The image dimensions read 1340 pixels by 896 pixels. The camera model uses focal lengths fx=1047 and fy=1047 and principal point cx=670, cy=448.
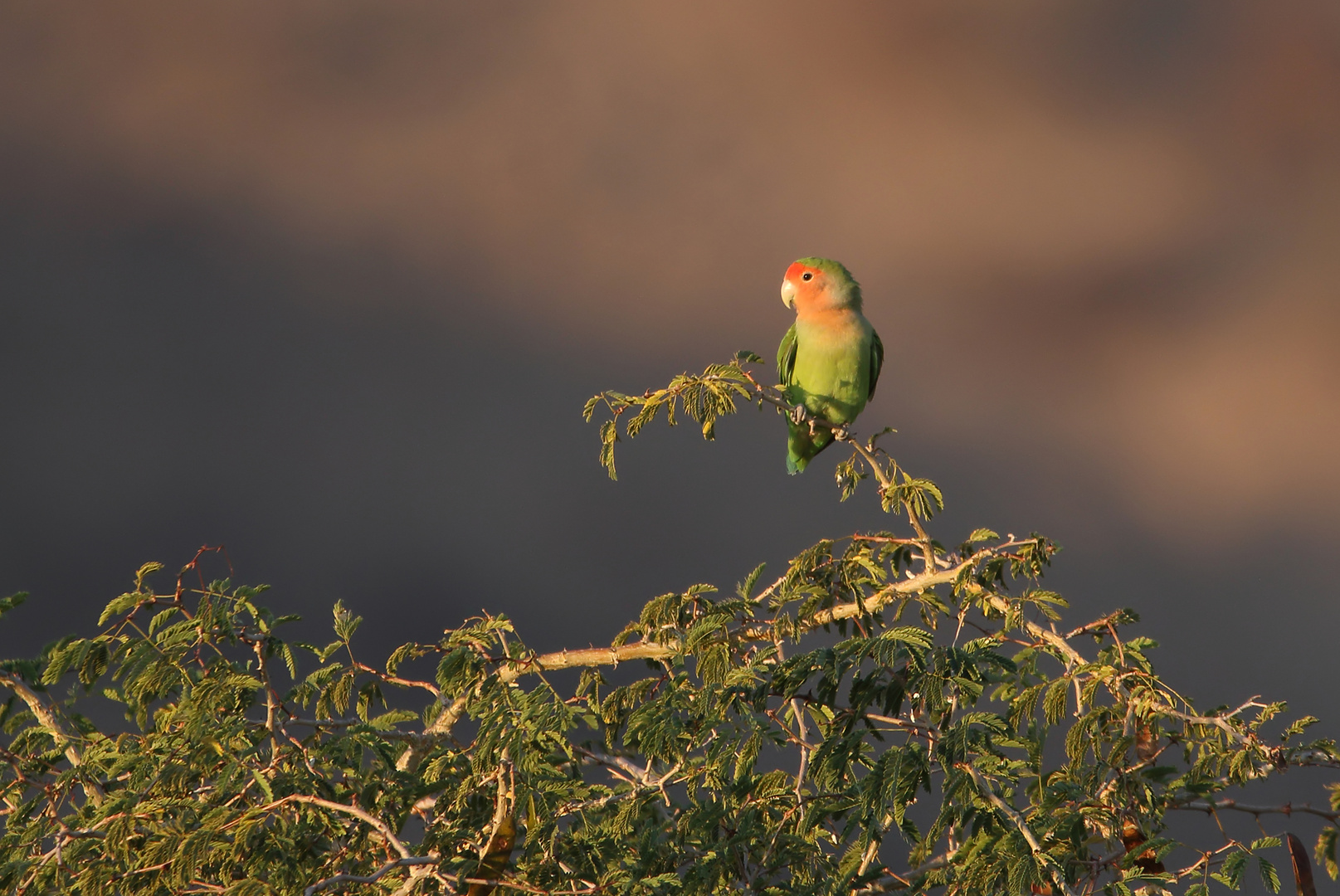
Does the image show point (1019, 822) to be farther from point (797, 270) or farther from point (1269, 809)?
point (797, 270)

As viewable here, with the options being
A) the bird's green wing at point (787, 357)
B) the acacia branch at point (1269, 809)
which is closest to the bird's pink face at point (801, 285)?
the bird's green wing at point (787, 357)

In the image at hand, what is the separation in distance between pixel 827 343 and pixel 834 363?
6 centimetres

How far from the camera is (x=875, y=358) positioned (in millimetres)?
3195

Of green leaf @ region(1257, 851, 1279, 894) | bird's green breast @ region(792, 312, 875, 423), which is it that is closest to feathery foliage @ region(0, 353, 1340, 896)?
green leaf @ region(1257, 851, 1279, 894)

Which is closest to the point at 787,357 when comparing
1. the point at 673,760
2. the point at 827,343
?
the point at 827,343

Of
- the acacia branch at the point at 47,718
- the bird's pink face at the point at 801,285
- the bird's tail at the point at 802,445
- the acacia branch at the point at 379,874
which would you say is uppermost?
the bird's pink face at the point at 801,285

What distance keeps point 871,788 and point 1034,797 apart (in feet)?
2.38

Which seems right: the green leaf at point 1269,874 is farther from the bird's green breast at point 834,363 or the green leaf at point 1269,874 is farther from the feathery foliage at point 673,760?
the bird's green breast at point 834,363

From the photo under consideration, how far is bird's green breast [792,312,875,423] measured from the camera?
301 centimetres

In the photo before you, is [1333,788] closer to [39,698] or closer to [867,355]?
[867,355]

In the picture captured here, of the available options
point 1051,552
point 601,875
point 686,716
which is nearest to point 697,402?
point 686,716

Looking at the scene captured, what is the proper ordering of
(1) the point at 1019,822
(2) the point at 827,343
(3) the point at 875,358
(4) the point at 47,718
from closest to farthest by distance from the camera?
1. (1) the point at 1019,822
2. (4) the point at 47,718
3. (2) the point at 827,343
4. (3) the point at 875,358

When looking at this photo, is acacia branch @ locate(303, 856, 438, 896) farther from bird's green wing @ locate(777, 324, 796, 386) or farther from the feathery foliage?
bird's green wing @ locate(777, 324, 796, 386)

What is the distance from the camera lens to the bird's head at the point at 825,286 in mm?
3033
